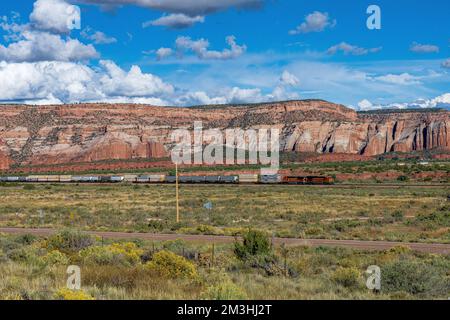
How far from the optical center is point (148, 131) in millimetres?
180500

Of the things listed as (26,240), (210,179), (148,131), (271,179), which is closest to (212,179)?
(210,179)

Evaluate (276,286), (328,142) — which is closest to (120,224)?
(276,286)

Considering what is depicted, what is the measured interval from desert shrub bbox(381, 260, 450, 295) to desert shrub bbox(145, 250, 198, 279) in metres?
4.59

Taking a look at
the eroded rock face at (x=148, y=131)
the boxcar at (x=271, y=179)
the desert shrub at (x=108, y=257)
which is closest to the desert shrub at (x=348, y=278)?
the desert shrub at (x=108, y=257)

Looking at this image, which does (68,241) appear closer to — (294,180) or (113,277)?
(113,277)

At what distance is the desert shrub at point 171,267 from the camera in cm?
1316

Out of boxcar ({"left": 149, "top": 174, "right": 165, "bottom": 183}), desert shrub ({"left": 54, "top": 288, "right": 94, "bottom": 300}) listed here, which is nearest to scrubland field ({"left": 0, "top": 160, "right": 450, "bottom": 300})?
desert shrub ({"left": 54, "top": 288, "right": 94, "bottom": 300})

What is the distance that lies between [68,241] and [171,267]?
7311 mm

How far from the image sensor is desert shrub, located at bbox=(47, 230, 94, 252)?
752 inches

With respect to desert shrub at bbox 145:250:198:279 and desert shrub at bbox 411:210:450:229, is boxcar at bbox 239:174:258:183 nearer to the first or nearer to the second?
desert shrub at bbox 411:210:450:229

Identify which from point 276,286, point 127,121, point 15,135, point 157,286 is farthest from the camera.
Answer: point 127,121
